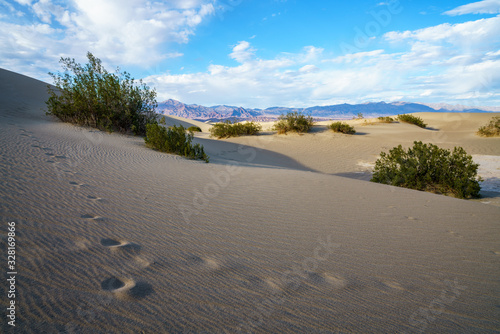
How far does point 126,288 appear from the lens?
1365mm

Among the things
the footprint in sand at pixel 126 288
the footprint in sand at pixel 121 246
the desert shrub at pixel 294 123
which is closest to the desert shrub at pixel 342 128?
the desert shrub at pixel 294 123

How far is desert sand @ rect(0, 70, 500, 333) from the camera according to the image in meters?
1.25

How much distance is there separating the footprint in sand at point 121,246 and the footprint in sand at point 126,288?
309 millimetres

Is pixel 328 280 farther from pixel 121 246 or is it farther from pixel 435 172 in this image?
pixel 435 172

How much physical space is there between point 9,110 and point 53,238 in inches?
402

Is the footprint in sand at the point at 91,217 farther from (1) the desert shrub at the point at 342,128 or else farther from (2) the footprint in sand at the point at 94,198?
(1) the desert shrub at the point at 342,128

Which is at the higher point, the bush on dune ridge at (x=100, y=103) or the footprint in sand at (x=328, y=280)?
the bush on dune ridge at (x=100, y=103)

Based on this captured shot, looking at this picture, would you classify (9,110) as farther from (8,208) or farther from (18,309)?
(18,309)

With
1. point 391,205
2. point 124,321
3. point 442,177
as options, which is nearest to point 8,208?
point 124,321

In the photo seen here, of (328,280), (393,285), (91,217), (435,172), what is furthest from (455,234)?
(435,172)

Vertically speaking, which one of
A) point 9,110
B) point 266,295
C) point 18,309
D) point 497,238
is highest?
point 9,110

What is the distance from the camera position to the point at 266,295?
1460 millimetres

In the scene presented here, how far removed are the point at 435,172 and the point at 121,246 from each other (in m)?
7.29

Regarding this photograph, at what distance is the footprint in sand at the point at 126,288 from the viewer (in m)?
1.31
